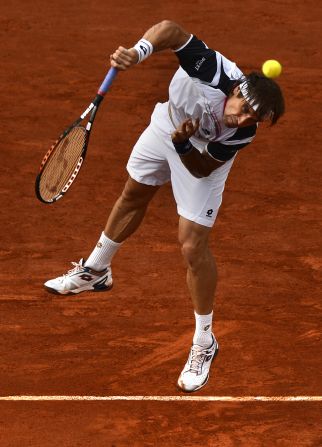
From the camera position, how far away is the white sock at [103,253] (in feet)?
36.5

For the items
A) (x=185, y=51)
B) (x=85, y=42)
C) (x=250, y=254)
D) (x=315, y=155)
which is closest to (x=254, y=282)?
(x=250, y=254)

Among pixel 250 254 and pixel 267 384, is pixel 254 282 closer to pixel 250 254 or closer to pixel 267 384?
pixel 250 254

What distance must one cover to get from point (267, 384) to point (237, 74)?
10.5 ft

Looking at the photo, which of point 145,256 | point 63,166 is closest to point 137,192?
point 63,166

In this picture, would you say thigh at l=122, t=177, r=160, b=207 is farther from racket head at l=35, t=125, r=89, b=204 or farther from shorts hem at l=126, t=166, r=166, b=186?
racket head at l=35, t=125, r=89, b=204

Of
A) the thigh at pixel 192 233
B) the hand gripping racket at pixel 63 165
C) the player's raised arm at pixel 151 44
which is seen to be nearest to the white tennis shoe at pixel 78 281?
the hand gripping racket at pixel 63 165

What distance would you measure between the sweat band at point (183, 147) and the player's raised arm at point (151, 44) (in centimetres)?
74

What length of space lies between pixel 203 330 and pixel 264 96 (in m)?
2.28

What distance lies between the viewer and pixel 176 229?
1398 cm

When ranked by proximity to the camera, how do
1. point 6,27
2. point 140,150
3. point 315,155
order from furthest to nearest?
point 6,27 < point 315,155 < point 140,150

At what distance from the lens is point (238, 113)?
9.66 meters

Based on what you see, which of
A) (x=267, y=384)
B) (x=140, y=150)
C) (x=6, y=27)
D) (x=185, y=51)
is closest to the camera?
(x=185, y=51)

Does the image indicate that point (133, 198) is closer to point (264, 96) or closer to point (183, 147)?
point (183, 147)

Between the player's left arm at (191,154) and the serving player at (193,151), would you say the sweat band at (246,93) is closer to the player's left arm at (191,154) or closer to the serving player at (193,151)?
the serving player at (193,151)
